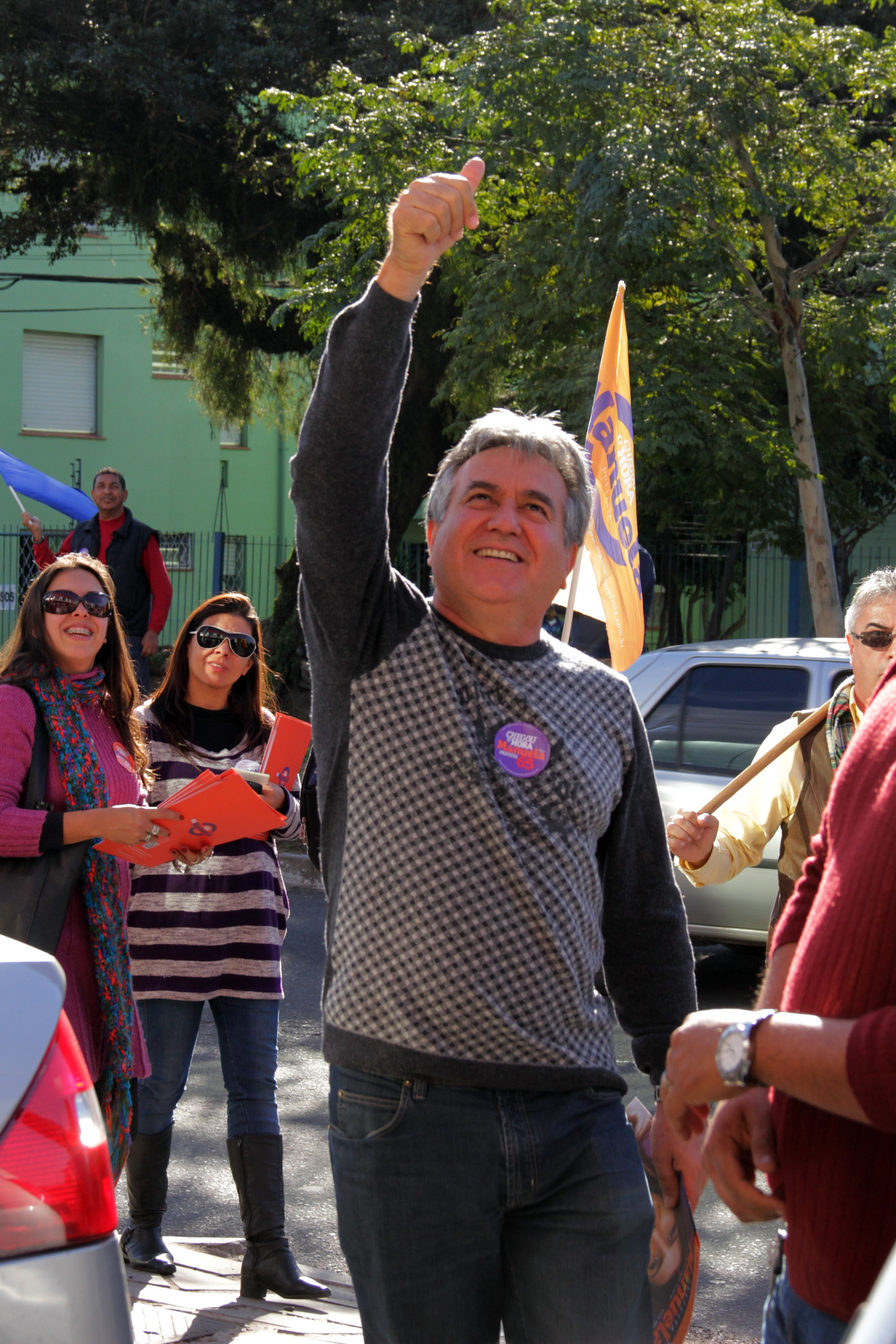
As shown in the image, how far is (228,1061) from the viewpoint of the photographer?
157 inches

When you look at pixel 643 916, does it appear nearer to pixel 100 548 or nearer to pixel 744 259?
pixel 100 548

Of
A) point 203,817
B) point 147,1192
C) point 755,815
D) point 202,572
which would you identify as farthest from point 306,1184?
point 202,572

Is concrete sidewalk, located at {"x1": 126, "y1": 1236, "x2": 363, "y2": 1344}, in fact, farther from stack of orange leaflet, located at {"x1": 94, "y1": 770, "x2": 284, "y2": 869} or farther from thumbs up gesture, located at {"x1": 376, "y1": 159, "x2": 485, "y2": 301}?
thumbs up gesture, located at {"x1": 376, "y1": 159, "x2": 485, "y2": 301}

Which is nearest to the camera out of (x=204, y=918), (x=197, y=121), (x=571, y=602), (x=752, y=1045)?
(x=752, y=1045)

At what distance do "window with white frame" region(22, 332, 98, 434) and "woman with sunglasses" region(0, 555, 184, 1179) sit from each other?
87.6 feet

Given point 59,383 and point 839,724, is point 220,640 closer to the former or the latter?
point 839,724

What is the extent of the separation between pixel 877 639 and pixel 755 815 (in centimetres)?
63

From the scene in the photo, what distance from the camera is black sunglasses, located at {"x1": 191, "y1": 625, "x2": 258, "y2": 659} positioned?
431 centimetres

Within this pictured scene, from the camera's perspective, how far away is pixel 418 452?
643 inches

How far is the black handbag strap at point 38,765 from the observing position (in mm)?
3637

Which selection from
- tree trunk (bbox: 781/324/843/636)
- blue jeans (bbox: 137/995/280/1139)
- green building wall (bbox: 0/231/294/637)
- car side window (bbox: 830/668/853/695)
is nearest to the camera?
blue jeans (bbox: 137/995/280/1139)

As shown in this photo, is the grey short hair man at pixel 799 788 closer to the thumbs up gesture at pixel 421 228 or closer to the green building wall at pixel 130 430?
the thumbs up gesture at pixel 421 228

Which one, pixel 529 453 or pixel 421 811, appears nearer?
pixel 421 811

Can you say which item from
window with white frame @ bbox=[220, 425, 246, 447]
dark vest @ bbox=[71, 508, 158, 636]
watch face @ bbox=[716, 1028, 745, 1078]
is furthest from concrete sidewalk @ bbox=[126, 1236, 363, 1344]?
window with white frame @ bbox=[220, 425, 246, 447]
